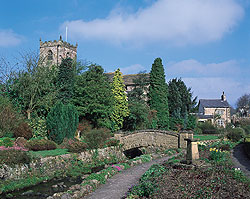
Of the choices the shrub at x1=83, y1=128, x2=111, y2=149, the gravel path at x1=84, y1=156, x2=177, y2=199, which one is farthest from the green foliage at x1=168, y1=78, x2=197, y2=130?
the gravel path at x1=84, y1=156, x2=177, y2=199

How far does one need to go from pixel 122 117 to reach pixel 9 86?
13499mm

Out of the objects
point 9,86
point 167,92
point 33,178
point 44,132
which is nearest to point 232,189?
point 33,178

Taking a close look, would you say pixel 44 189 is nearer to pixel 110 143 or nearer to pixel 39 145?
pixel 39 145

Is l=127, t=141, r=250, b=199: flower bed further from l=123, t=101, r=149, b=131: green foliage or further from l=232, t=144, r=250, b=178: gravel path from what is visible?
l=123, t=101, r=149, b=131: green foliage

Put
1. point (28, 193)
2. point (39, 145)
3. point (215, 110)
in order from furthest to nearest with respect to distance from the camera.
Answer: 1. point (215, 110)
2. point (39, 145)
3. point (28, 193)

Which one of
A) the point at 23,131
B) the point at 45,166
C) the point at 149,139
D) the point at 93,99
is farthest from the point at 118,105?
the point at 45,166

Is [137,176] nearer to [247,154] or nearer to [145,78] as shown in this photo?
[247,154]

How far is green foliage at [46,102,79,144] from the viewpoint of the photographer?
21.4 m

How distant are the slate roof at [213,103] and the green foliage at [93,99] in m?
36.2

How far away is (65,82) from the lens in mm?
28219

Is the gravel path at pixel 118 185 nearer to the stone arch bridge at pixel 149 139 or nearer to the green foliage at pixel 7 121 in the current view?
the stone arch bridge at pixel 149 139

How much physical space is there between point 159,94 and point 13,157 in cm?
2700

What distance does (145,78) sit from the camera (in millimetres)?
41250

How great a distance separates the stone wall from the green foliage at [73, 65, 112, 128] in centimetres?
749
